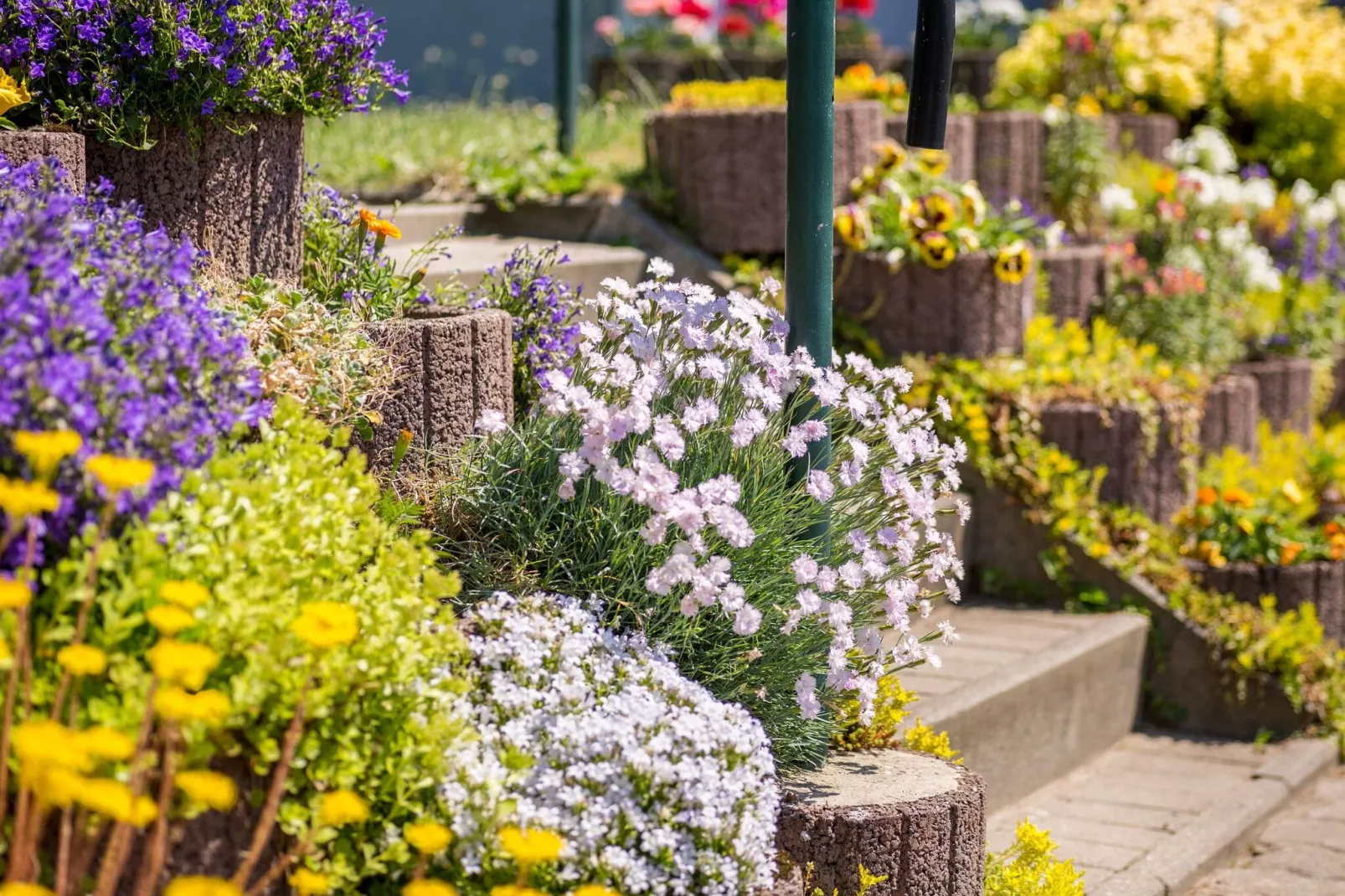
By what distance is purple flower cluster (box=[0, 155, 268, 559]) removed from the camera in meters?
2.05

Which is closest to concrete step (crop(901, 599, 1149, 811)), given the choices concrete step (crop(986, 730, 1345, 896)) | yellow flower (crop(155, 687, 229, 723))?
concrete step (crop(986, 730, 1345, 896))

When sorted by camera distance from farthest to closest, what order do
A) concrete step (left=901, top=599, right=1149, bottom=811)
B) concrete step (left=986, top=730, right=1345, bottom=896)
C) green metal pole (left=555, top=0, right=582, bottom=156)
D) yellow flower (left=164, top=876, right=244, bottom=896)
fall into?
green metal pole (left=555, top=0, right=582, bottom=156) → concrete step (left=901, top=599, right=1149, bottom=811) → concrete step (left=986, top=730, right=1345, bottom=896) → yellow flower (left=164, top=876, right=244, bottom=896)

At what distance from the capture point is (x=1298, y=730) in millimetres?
5316

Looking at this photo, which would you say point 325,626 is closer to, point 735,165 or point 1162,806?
point 1162,806

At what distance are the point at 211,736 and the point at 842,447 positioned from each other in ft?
4.95

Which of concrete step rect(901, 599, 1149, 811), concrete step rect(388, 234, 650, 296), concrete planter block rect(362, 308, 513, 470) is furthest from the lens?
concrete step rect(388, 234, 650, 296)

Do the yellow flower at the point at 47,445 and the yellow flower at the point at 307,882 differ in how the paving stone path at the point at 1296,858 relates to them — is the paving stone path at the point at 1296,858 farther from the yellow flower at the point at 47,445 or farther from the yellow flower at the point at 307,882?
the yellow flower at the point at 47,445

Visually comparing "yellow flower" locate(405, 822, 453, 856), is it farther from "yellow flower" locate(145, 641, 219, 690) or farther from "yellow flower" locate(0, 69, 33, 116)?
"yellow flower" locate(0, 69, 33, 116)

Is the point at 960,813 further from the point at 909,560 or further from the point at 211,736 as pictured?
the point at 211,736

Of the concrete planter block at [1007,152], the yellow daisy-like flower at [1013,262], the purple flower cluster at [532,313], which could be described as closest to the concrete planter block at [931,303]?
the yellow daisy-like flower at [1013,262]

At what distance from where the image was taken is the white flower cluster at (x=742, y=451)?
8.90 ft

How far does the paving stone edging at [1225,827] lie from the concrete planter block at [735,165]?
→ 241 cm

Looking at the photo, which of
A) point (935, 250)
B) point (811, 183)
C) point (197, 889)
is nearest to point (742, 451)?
point (811, 183)

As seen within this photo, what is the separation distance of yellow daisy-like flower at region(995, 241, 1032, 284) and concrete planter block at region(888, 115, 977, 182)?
944 mm
